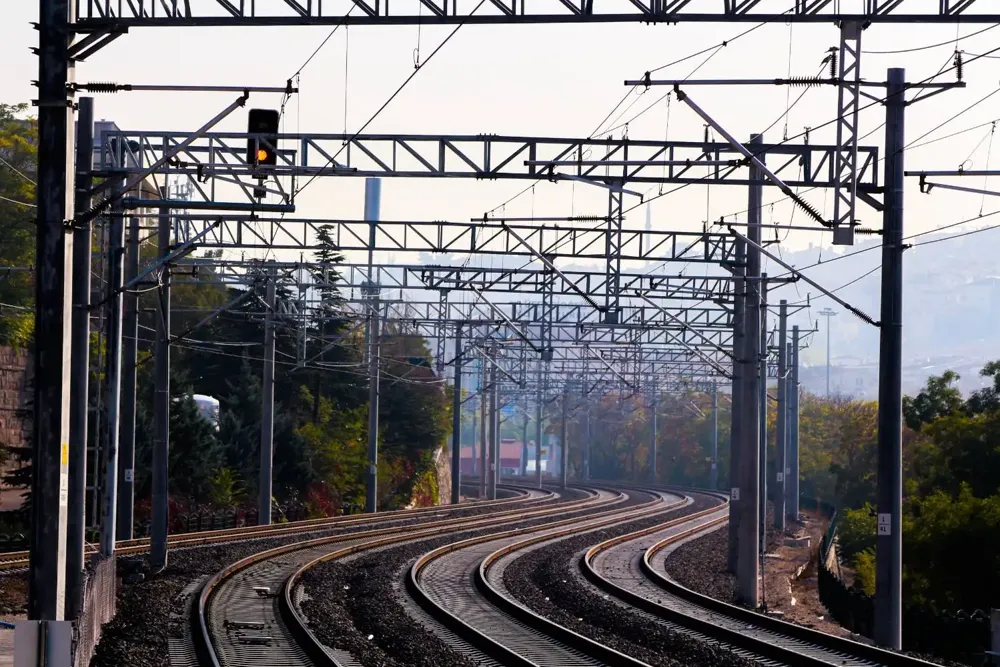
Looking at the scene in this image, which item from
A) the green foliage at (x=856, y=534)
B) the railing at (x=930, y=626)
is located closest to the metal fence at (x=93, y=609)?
the railing at (x=930, y=626)

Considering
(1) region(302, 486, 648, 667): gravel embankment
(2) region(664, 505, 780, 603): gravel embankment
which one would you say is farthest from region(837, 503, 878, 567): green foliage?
(1) region(302, 486, 648, 667): gravel embankment

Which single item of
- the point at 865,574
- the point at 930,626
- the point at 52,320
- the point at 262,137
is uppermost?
the point at 262,137

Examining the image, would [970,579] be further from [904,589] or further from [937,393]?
[937,393]

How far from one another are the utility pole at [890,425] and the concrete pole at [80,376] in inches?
453

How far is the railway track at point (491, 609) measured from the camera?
68.6 ft

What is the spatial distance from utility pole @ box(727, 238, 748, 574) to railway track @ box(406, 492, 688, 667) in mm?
5618

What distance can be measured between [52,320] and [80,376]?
28.1 feet

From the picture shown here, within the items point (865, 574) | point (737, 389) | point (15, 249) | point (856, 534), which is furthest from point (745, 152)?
point (15, 249)

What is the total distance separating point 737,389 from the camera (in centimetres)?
3931

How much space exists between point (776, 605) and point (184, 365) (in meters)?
39.4

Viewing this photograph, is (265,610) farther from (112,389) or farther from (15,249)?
(15,249)

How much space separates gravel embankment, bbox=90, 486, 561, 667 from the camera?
64.4ft

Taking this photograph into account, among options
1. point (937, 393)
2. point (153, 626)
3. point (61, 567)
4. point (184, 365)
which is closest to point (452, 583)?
point (153, 626)

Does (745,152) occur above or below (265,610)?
above
